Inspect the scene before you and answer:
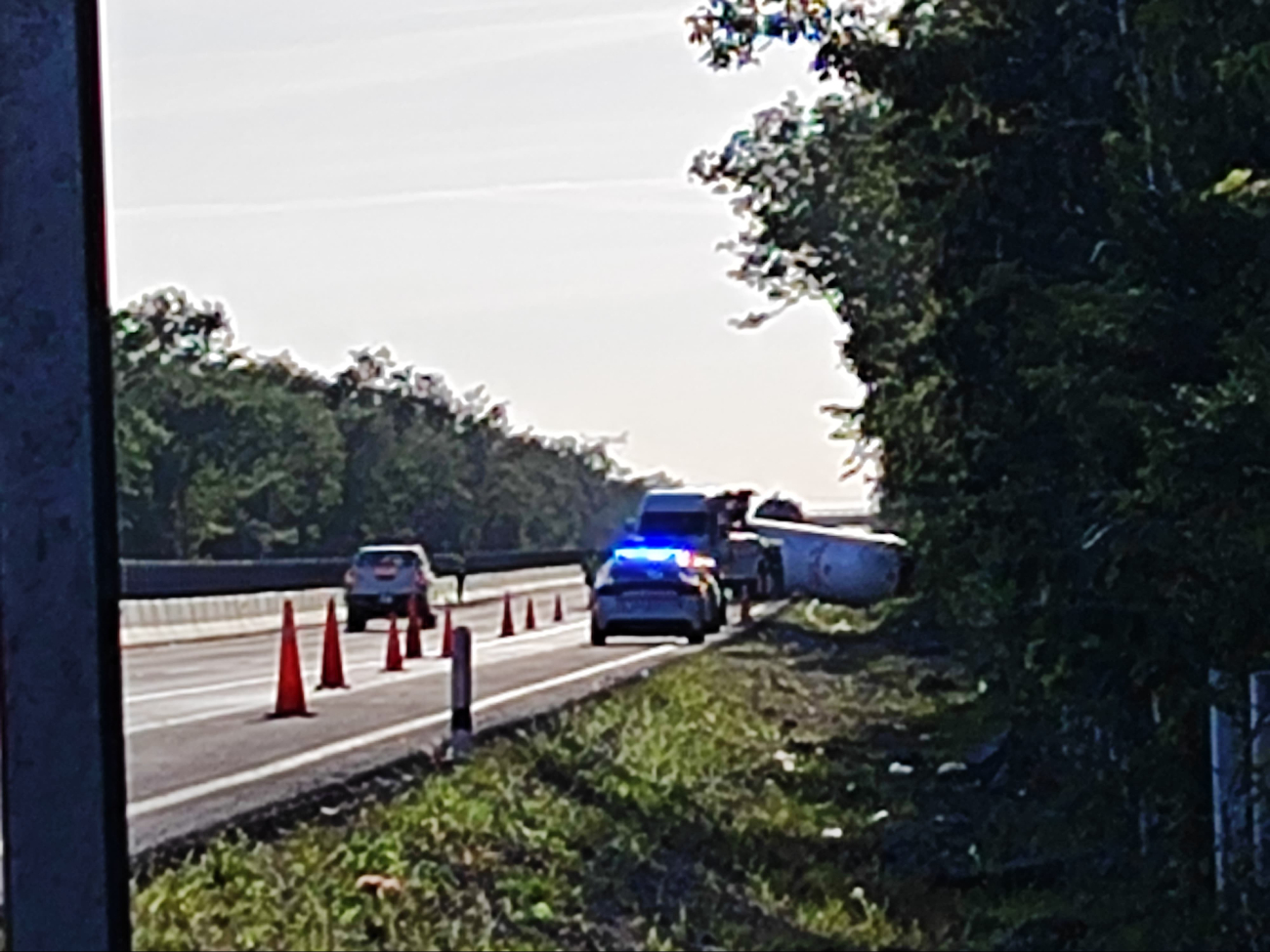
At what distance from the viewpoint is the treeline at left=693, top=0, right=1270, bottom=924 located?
9.77 meters

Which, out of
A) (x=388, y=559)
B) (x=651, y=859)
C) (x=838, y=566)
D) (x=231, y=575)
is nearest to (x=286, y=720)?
(x=651, y=859)

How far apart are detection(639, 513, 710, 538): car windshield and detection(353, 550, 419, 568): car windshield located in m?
7.10

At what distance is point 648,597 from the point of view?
37406 millimetres

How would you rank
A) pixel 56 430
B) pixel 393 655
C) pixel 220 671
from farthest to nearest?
pixel 220 671
pixel 393 655
pixel 56 430

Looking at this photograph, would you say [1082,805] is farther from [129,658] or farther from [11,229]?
[129,658]

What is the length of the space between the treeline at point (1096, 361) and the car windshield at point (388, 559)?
78.8 feet

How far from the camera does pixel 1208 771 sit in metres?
12.0

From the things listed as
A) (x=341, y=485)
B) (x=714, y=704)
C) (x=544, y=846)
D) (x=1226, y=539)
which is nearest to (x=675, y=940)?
(x=544, y=846)

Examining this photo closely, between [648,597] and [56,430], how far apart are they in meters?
30.5

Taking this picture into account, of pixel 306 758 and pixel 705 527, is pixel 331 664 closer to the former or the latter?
pixel 306 758

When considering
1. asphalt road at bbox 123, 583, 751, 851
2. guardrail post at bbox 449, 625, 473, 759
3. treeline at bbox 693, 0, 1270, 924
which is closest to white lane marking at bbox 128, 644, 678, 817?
asphalt road at bbox 123, 583, 751, 851

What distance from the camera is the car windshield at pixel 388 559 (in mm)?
45250

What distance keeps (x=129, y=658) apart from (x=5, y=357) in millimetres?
28141

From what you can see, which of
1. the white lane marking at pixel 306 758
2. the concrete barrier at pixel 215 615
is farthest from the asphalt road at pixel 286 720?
the concrete barrier at pixel 215 615
